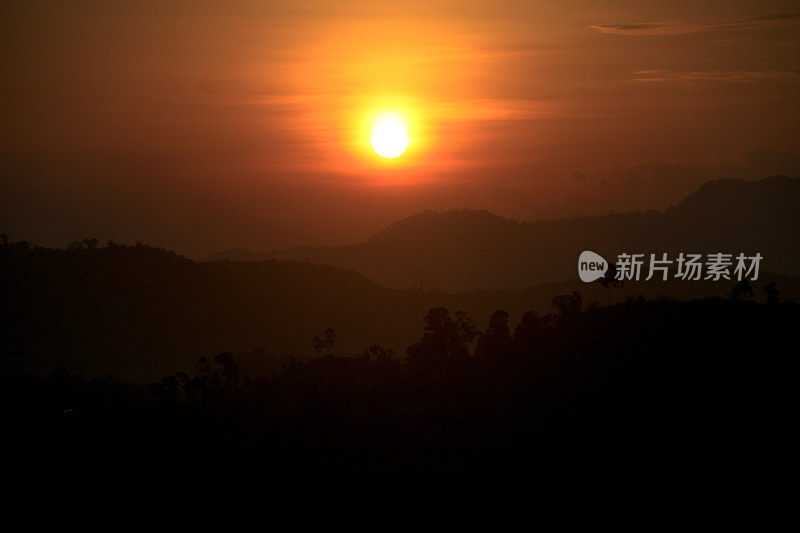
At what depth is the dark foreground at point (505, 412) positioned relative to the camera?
275ft

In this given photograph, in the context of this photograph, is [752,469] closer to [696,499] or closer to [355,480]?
[696,499]

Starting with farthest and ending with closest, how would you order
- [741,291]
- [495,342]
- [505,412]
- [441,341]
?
[441,341], [495,342], [741,291], [505,412]

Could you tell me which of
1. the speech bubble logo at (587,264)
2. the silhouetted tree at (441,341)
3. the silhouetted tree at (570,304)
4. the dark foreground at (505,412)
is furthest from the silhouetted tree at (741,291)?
the silhouetted tree at (441,341)

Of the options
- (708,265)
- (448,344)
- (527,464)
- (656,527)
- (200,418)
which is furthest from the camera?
(448,344)

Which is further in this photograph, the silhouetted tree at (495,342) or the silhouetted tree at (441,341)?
the silhouetted tree at (441,341)

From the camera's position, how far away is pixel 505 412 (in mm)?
96438

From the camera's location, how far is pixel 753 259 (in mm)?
65500

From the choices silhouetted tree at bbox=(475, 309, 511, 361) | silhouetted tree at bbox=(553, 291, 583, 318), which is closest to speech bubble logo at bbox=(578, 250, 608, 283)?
silhouetted tree at bbox=(475, 309, 511, 361)

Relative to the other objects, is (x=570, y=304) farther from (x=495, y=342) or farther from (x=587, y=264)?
(x=587, y=264)

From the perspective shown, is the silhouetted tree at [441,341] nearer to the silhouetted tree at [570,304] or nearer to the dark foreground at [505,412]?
the dark foreground at [505,412]

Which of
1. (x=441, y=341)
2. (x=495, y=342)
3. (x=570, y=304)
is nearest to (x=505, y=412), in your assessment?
(x=495, y=342)

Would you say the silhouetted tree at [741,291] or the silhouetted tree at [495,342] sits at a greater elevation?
the silhouetted tree at [741,291]

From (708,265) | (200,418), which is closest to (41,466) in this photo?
(200,418)

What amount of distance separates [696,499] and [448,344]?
59646 millimetres
